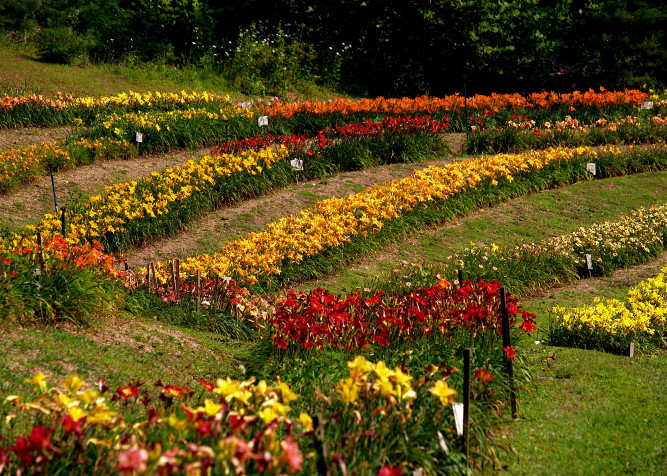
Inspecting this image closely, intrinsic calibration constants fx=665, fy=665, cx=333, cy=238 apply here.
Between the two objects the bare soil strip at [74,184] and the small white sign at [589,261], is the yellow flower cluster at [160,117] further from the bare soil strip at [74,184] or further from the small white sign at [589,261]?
the small white sign at [589,261]

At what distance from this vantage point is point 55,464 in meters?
2.88

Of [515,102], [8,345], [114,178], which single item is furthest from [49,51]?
[8,345]

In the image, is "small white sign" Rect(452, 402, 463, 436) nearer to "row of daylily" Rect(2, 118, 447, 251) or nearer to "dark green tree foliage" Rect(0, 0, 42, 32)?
"row of daylily" Rect(2, 118, 447, 251)

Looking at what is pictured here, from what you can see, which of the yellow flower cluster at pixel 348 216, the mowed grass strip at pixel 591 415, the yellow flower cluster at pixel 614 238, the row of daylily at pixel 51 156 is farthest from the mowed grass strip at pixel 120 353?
the row of daylily at pixel 51 156

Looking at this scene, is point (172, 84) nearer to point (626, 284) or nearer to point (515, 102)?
point (515, 102)

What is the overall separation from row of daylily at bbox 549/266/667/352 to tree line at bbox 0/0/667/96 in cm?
1346

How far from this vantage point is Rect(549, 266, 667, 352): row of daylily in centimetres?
647

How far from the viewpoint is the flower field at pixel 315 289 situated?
3.09 m

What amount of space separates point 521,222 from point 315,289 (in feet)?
14.5

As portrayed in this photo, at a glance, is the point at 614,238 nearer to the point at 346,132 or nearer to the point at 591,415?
the point at 591,415

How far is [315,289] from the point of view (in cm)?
771

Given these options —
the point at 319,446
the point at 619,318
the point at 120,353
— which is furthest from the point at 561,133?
the point at 319,446

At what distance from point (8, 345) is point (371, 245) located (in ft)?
17.4

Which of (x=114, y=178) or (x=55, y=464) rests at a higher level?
(x=55, y=464)
